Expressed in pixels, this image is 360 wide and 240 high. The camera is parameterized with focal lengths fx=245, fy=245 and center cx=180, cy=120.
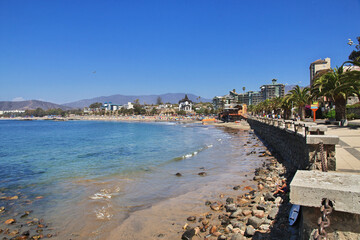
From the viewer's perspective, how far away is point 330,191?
2.36m

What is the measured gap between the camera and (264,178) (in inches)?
493

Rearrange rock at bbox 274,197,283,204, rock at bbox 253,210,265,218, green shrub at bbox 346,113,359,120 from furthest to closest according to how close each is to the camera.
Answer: green shrub at bbox 346,113,359,120 → rock at bbox 274,197,283,204 → rock at bbox 253,210,265,218

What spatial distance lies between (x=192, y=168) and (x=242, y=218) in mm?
9330

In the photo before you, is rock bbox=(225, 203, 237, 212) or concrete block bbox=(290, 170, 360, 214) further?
rock bbox=(225, 203, 237, 212)

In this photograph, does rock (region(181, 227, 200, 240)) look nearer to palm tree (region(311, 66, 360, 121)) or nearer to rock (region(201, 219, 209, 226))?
rock (region(201, 219, 209, 226))

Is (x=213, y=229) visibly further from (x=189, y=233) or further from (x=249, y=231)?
→ (x=249, y=231)

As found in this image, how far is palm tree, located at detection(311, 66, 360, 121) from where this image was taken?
76.1 feet

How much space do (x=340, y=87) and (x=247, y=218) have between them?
72.4 ft

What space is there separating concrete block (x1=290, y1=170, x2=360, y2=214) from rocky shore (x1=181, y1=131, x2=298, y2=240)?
3482 millimetres

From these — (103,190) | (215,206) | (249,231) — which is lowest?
(103,190)

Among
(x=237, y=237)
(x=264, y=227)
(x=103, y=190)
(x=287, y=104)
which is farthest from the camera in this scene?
(x=287, y=104)

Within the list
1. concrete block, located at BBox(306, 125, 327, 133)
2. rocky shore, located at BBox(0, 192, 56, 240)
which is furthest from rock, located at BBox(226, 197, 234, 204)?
→ rocky shore, located at BBox(0, 192, 56, 240)

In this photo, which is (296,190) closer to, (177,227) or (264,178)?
(177,227)

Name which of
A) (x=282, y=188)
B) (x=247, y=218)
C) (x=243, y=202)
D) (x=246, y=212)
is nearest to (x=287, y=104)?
(x=282, y=188)
